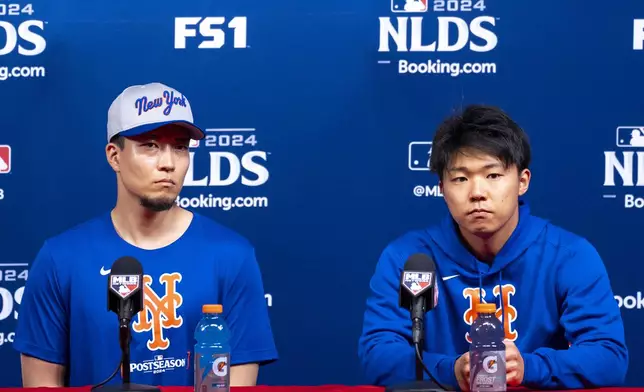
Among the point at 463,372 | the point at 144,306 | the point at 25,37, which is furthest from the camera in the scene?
the point at 25,37

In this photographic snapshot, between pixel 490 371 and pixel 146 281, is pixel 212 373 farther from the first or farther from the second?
pixel 146 281

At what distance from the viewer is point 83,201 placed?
3.22 meters

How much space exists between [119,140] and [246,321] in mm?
586

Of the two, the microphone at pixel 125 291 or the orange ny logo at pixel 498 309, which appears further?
the orange ny logo at pixel 498 309

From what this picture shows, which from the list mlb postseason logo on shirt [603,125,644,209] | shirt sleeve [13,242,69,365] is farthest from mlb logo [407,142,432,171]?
shirt sleeve [13,242,69,365]

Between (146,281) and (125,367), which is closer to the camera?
(125,367)

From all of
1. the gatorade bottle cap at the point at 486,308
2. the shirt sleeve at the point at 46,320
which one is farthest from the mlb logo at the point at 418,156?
the gatorade bottle cap at the point at 486,308

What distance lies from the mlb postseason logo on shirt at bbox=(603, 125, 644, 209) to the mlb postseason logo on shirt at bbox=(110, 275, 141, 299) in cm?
183

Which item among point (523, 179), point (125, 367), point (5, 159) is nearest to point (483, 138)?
point (523, 179)

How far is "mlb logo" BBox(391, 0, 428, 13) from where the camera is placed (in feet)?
10.5

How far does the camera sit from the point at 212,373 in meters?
1.87

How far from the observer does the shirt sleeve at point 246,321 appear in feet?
8.36

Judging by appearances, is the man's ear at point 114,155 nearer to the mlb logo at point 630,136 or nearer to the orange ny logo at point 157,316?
the orange ny logo at point 157,316

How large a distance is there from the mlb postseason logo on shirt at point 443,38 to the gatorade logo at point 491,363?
4.97ft
